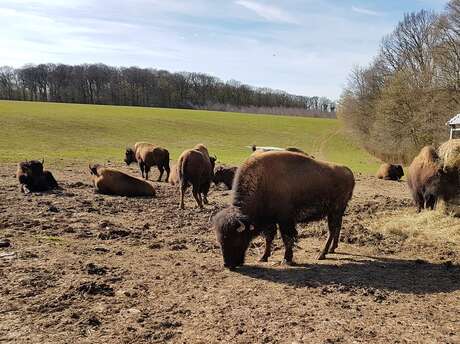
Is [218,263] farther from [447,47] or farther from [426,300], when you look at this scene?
[447,47]

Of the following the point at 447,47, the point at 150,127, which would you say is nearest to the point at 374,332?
the point at 447,47

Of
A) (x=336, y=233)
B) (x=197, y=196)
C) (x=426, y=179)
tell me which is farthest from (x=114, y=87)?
(x=336, y=233)

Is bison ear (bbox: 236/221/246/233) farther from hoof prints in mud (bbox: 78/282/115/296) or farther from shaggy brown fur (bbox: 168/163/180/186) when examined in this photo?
shaggy brown fur (bbox: 168/163/180/186)

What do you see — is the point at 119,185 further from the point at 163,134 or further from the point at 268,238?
the point at 163,134

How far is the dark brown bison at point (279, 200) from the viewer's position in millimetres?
7617

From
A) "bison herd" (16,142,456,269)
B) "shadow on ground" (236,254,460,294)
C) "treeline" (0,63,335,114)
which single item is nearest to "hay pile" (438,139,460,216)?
"shadow on ground" (236,254,460,294)

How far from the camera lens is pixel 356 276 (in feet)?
→ 23.2

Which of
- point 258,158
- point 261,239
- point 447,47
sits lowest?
point 261,239

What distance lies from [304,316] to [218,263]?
2.68 metres

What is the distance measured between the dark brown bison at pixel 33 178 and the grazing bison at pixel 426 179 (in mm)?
11794

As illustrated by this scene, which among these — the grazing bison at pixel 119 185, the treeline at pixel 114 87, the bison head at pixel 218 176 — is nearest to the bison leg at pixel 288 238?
the grazing bison at pixel 119 185

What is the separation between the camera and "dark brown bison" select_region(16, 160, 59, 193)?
14.9 m

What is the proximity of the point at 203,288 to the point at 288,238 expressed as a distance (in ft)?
7.22

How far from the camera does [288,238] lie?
7977mm
